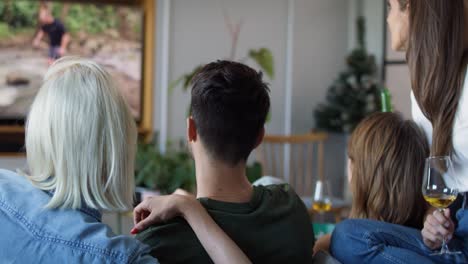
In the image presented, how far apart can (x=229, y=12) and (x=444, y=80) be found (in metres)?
3.89

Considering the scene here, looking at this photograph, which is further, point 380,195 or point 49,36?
point 49,36

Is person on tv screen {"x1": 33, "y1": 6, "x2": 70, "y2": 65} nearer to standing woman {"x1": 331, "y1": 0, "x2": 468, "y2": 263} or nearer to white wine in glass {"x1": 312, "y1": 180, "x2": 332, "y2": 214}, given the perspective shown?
white wine in glass {"x1": 312, "y1": 180, "x2": 332, "y2": 214}

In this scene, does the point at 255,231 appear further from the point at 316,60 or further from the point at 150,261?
the point at 316,60

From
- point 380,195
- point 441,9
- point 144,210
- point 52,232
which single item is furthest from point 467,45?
point 52,232

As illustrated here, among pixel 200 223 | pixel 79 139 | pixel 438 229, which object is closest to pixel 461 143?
pixel 438 229

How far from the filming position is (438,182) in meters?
1.57

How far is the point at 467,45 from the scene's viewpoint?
177 centimetres

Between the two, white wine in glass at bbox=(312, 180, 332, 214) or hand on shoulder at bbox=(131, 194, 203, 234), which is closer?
hand on shoulder at bbox=(131, 194, 203, 234)

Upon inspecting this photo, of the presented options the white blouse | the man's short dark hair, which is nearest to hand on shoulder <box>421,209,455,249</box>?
the white blouse

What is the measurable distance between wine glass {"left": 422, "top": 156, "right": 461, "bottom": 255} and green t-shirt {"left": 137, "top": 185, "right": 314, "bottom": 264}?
0.32 meters

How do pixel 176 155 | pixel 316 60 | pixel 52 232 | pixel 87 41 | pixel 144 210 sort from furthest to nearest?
pixel 316 60 → pixel 87 41 → pixel 176 155 → pixel 144 210 → pixel 52 232

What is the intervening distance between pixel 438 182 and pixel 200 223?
65 centimetres

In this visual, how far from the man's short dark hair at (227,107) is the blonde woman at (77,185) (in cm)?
17

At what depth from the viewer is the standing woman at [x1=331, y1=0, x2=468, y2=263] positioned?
156cm
